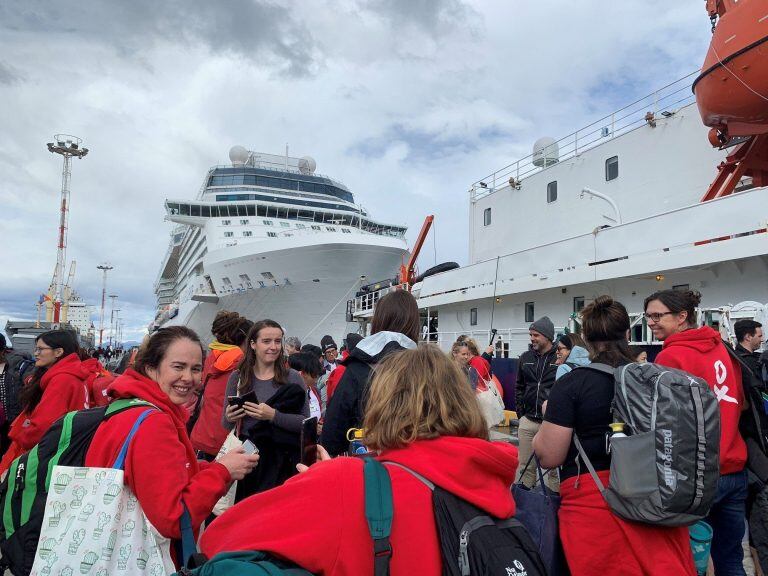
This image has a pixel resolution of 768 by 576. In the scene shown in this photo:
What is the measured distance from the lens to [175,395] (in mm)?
2170

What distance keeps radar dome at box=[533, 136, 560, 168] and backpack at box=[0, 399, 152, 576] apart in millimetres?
16476

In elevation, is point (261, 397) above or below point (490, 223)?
below

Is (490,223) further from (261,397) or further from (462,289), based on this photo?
(261,397)

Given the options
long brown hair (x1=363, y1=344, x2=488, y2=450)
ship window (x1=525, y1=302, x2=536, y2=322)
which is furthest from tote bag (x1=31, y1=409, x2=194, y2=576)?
ship window (x1=525, y1=302, x2=536, y2=322)

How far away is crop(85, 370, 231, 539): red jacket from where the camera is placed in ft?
5.84

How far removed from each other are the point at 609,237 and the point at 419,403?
999 cm

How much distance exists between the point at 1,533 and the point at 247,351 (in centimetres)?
184

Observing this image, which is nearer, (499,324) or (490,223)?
(499,324)

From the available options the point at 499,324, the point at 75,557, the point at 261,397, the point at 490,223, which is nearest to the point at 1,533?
the point at 75,557

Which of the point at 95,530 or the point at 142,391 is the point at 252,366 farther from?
the point at 95,530

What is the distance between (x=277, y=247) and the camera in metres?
21.8

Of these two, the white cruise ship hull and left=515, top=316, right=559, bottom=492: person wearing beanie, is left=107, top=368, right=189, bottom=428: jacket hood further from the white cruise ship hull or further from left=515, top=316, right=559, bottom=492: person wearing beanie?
the white cruise ship hull

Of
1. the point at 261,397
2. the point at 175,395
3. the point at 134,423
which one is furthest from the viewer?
the point at 261,397

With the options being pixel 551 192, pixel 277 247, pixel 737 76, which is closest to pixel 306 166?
pixel 277 247
